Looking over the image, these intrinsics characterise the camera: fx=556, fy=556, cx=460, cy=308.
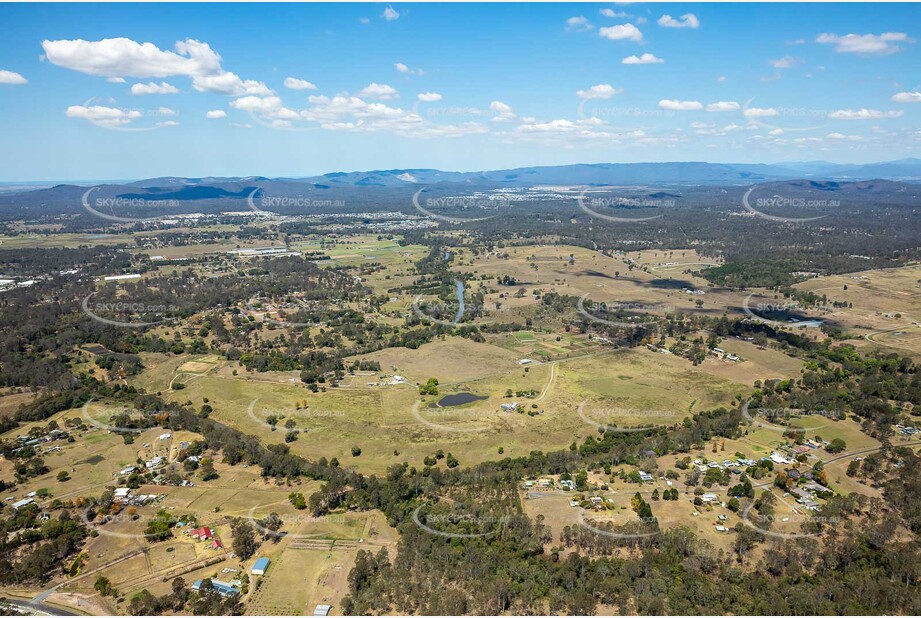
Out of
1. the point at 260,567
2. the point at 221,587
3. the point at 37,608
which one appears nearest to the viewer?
the point at 37,608

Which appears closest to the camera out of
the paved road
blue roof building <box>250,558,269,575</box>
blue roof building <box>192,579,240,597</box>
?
the paved road

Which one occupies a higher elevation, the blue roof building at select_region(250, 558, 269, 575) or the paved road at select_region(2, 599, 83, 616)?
the blue roof building at select_region(250, 558, 269, 575)

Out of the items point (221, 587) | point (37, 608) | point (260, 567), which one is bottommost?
point (37, 608)

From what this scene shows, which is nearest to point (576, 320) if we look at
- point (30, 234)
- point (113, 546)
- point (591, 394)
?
point (591, 394)

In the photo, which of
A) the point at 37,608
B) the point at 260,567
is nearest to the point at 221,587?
the point at 260,567

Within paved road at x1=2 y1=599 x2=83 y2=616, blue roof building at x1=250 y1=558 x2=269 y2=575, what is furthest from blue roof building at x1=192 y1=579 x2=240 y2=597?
paved road at x1=2 y1=599 x2=83 y2=616

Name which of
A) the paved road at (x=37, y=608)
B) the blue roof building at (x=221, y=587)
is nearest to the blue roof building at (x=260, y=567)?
the blue roof building at (x=221, y=587)

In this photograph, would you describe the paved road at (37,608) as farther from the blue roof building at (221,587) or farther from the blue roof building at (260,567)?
the blue roof building at (260,567)

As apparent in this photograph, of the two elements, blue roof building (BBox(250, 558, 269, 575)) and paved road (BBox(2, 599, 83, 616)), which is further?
blue roof building (BBox(250, 558, 269, 575))

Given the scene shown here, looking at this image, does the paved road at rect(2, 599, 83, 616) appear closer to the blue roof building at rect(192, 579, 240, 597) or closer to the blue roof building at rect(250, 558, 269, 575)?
the blue roof building at rect(192, 579, 240, 597)

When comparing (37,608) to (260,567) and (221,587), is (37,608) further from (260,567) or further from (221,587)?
(260,567)

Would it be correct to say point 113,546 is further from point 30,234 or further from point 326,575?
point 30,234
